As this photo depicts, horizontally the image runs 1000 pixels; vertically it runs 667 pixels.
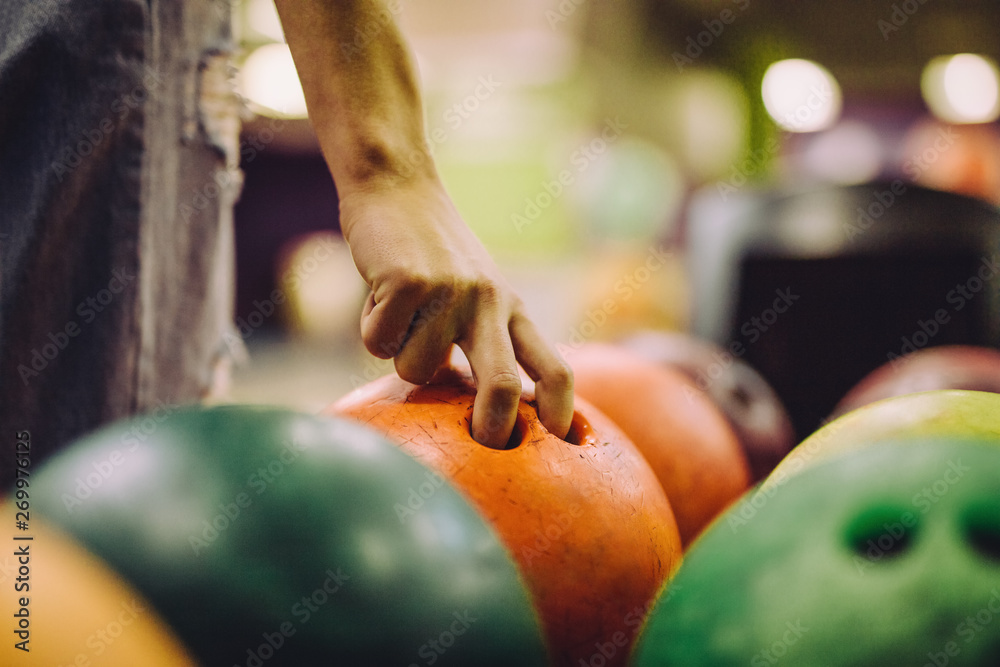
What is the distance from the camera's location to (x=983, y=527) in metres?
0.68

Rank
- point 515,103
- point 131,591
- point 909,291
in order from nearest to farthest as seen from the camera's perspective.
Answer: point 131,591 → point 909,291 → point 515,103

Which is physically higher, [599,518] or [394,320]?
[394,320]

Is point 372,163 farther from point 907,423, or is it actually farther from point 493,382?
point 907,423

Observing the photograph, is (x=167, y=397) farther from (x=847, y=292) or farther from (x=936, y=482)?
(x=847, y=292)

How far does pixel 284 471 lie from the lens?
0.75 metres

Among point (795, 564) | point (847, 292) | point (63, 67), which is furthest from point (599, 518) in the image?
point (847, 292)

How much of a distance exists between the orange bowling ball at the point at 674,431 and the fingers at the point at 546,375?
0.37 meters

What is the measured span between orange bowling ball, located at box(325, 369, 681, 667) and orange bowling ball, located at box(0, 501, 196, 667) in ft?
1.32

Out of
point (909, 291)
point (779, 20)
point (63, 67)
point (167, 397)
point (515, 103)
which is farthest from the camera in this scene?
point (515, 103)

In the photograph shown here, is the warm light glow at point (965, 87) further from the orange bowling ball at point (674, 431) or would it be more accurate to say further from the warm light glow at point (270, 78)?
the orange bowling ball at point (674, 431)

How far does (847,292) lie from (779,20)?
4.73 meters

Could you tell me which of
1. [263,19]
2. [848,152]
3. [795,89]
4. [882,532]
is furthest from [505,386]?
[848,152]

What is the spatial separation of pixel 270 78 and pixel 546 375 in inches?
306

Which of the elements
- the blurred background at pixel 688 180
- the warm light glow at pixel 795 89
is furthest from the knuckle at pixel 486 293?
the warm light glow at pixel 795 89
